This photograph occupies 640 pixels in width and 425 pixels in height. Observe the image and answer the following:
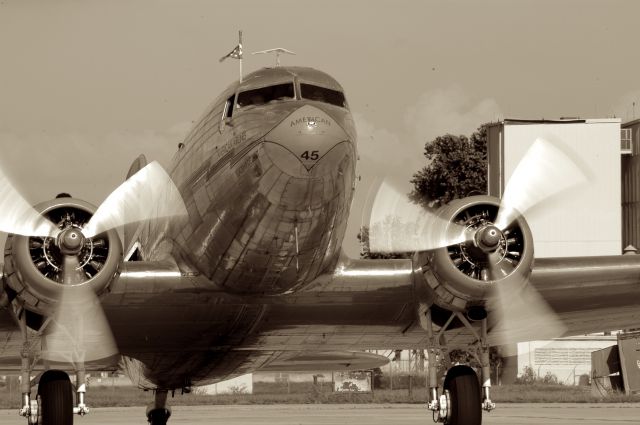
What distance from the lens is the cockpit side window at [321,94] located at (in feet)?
44.9

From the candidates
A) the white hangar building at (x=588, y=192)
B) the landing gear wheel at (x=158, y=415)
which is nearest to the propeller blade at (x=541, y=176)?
the landing gear wheel at (x=158, y=415)

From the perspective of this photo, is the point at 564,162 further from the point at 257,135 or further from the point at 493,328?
the point at 257,135

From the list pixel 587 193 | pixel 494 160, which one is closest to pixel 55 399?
pixel 494 160

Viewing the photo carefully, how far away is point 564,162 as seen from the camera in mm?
16625

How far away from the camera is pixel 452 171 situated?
57812 millimetres

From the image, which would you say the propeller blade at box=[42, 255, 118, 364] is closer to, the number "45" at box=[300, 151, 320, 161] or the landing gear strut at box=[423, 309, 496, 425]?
the number "45" at box=[300, 151, 320, 161]

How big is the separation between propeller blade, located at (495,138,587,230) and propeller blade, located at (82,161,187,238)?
190 inches

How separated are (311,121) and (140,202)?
16.3ft

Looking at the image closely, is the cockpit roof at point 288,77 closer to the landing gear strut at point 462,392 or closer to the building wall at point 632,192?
the landing gear strut at point 462,392

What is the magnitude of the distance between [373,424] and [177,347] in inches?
327

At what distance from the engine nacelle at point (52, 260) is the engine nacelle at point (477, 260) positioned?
4.33m

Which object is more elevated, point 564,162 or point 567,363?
point 564,162

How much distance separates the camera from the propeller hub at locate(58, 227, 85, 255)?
14.2 meters

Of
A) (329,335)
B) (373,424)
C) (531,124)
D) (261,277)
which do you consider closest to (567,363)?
(531,124)
